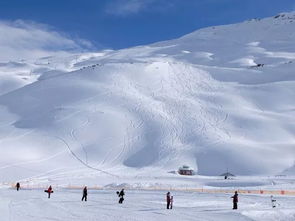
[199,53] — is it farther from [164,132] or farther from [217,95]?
[164,132]

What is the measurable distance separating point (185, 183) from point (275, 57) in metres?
105

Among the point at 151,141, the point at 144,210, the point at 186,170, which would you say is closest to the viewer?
the point at 144,210

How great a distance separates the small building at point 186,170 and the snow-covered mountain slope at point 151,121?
2.67 metres

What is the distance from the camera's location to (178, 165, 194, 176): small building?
220 feet

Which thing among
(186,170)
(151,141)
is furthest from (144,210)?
(151,141)

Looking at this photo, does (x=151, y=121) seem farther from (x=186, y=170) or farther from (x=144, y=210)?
(x=144, y=210)

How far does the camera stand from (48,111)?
93375 mm

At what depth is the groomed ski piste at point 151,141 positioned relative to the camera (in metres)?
33.9

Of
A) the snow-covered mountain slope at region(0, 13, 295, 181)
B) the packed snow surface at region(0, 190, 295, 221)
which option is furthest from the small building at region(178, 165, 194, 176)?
the packed snow surface at region(0, 190, 295, 221)

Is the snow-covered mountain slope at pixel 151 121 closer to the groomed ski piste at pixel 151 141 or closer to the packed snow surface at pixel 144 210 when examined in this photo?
the groomed ski piste at pixel 151 141

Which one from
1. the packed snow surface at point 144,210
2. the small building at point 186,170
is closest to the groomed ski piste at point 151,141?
the packed snow surface at point 144,210

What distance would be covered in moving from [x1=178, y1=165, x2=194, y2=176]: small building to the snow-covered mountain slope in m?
2.67

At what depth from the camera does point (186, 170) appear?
2665 inches

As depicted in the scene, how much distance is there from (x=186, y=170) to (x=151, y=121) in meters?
21.7
